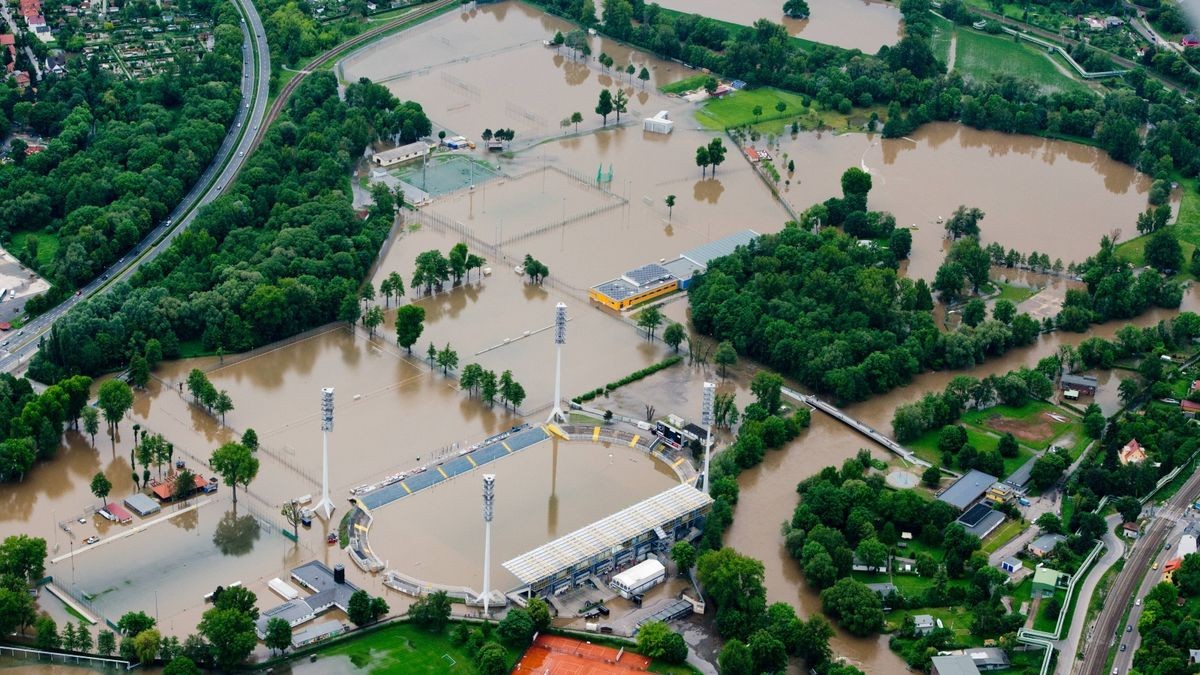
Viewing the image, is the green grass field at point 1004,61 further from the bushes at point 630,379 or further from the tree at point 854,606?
the tree at point 854,606

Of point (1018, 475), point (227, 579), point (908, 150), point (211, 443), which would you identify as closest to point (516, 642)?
point (227, 579)

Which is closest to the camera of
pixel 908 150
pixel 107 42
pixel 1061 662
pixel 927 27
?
pixel 1061 662

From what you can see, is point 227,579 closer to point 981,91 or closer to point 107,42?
point 107,42

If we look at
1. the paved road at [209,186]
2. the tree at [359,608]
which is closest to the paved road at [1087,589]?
the tree at [359,608]

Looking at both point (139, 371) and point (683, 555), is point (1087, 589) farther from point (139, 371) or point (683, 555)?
point (139, 371)

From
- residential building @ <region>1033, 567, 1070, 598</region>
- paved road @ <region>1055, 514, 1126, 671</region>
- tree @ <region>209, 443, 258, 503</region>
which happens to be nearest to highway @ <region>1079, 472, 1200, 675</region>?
paved road @ <region>1055, 514, 1126, 671</region>

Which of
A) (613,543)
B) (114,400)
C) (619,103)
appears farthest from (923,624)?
(619,103)

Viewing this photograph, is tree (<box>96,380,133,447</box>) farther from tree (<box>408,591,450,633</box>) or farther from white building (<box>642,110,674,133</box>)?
white building (<box>642,110,674,133</box>)
